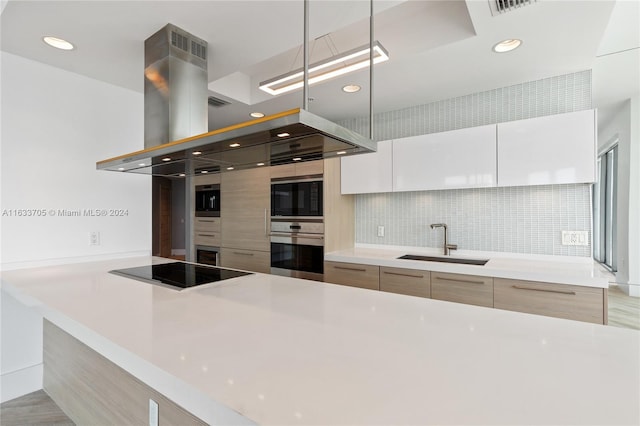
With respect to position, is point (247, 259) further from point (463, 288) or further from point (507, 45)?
point (507, 45)

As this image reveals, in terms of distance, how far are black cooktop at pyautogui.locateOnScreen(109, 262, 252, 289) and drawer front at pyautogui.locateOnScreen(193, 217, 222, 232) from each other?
5.55 feet

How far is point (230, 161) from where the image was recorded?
1938 millimetres

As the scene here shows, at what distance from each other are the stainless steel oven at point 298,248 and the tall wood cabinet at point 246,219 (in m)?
0.13

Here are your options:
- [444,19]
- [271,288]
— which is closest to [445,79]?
[444,19]

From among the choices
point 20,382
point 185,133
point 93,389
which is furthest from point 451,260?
point 20,382

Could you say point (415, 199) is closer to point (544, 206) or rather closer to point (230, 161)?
point (544, 206)

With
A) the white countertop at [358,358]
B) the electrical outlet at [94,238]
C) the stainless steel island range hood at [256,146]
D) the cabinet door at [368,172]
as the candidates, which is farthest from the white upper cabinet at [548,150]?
the electrical outlet at [94,238]

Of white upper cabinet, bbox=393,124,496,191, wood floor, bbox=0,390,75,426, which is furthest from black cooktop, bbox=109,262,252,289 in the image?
white upper cabinet, bbox=393,124,496,191

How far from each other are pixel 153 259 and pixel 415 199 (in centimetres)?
242

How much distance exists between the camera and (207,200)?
404 centimetres

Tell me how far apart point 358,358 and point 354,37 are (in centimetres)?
Result: 244

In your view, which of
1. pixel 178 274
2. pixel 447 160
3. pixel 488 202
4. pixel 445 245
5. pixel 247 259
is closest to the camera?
pixel 178 274

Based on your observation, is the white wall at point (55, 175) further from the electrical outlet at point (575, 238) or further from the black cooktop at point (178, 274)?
the electrical outlet at point (575, 238)

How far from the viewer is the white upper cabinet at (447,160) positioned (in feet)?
8.30
